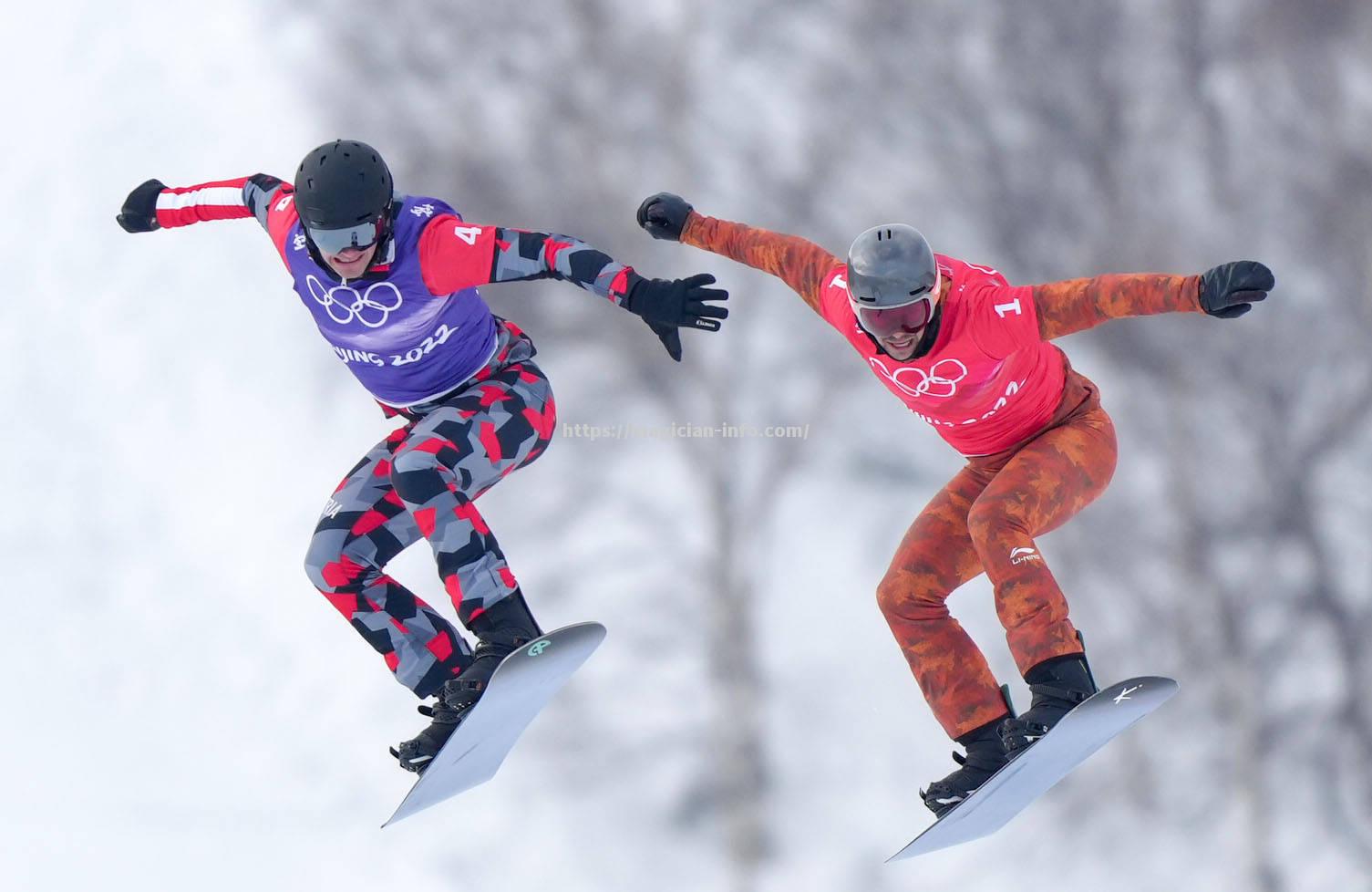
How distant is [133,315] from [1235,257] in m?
8.96

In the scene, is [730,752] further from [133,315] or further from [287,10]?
[287,10]

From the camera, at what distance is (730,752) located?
12312 mm

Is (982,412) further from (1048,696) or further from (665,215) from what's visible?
(665,215)

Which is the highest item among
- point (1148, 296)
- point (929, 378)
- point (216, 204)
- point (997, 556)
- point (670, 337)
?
point (216, 204)

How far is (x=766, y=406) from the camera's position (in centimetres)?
1263

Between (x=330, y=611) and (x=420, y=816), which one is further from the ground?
(x=330, y=611)

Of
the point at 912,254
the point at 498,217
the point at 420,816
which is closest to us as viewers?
the point at 912,254

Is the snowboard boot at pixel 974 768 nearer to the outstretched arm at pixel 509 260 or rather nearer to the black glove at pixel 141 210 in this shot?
the outstretched arm at pixel 509 260

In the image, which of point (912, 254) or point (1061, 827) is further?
point (1061, 827)

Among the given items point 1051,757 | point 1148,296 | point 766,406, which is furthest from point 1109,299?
point 766,406

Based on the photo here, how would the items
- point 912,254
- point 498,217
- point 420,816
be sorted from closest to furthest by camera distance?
point 912,254 < point 420,816 < point 498,217

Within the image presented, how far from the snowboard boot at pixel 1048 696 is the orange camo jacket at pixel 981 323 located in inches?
37.5

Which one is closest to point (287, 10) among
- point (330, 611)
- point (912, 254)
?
point (330, 611)

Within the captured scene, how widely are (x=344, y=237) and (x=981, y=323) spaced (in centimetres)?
226
